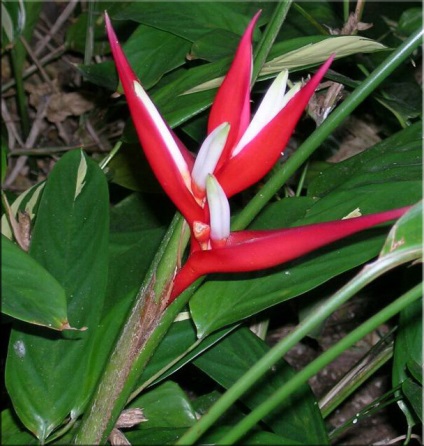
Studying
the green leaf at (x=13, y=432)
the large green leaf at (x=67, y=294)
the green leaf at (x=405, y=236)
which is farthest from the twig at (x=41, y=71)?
the green leaf at (x=405, y=236)

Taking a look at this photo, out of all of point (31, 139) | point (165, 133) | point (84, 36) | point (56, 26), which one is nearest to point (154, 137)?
point (165, 133)

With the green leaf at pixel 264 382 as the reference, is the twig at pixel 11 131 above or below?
below

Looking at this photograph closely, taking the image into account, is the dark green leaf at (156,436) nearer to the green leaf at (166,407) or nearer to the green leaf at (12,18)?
the green leaf at (166,407)

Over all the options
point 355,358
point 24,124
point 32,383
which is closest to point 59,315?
point 32,383

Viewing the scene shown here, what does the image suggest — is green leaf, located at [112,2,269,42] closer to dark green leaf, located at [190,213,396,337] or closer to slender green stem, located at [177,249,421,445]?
dark green leaf, located at [190,213,396,337]

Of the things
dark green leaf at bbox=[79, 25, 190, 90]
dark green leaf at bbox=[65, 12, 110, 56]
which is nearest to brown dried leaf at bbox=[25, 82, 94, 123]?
dark green leaf at bbox=[65, 12, 110, 56]

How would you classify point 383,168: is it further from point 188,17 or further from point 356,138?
point 356,138
